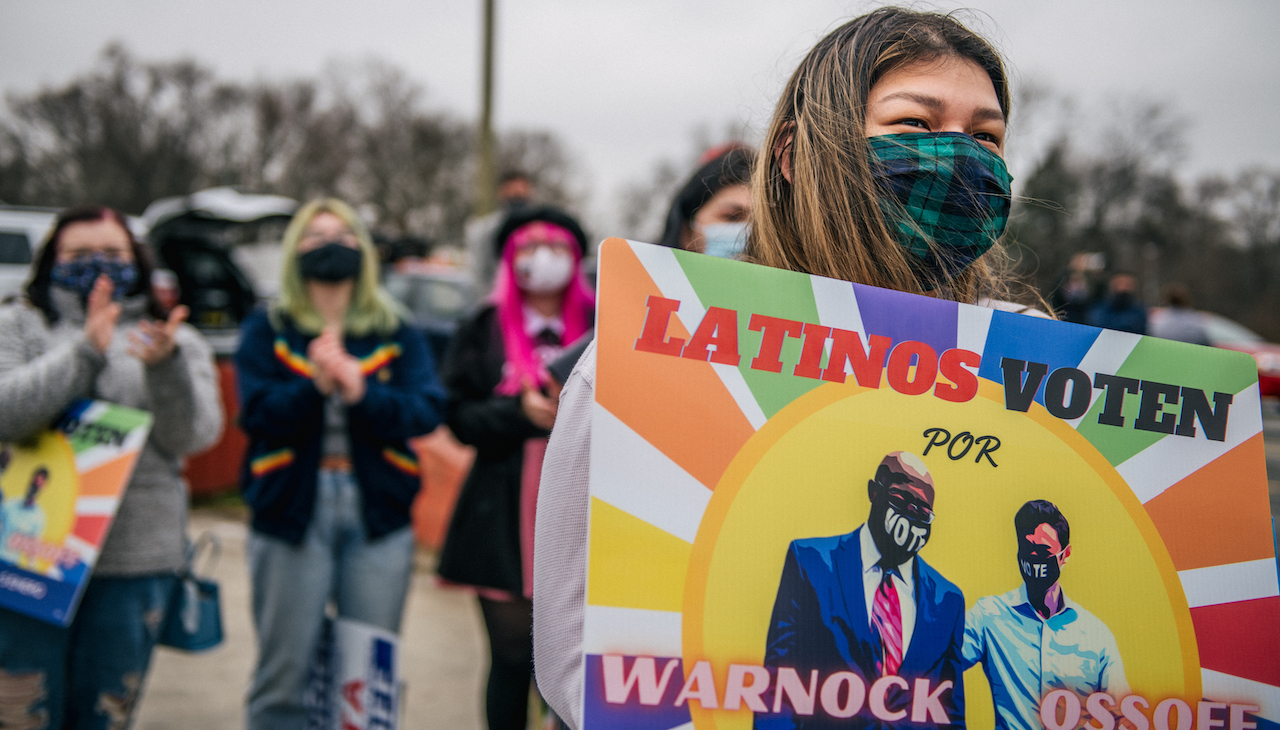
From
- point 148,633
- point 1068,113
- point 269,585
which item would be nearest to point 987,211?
point 269,585

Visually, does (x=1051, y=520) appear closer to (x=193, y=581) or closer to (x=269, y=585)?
(x=269, y=585)

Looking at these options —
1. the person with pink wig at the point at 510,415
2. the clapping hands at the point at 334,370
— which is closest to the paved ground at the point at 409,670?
the person with pink wig at the point at 510,415

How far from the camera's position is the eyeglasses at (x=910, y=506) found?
0.86 m

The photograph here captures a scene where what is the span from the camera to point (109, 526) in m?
2.07

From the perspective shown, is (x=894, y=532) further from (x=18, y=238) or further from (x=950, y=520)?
(x=18, y=238)

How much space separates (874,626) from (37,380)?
221cm

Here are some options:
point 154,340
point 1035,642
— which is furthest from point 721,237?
point 154,340

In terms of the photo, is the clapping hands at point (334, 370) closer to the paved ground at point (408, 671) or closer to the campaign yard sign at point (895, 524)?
the paved ground at point (408, 671)

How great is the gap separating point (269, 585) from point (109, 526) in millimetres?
450

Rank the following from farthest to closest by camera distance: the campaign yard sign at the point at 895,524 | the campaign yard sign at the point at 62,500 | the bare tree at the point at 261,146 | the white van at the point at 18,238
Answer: the bare tree at the point at 261,146, the white van at the point at 18,238, the campaign yard sign at the point at 62,500, the campaign yard sign at the point at 895,524

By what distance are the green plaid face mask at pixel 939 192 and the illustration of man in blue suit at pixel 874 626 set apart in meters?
0.32

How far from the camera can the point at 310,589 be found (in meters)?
2.30

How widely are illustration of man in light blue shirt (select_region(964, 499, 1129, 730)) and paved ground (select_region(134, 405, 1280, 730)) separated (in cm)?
230

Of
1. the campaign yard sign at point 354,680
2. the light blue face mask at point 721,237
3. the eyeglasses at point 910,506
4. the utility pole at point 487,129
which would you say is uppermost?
the utility pole at point 487,129
